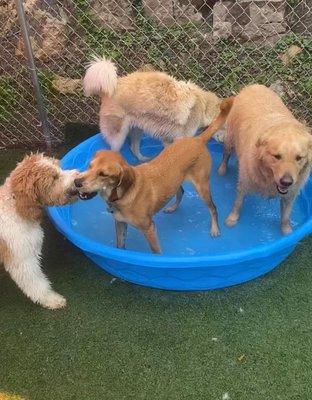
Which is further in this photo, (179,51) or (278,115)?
(179,51)

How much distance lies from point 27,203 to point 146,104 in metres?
1.85

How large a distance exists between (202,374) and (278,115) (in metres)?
2.08

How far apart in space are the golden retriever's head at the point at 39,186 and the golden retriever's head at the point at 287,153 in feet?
4.52

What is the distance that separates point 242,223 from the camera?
434 centimetres

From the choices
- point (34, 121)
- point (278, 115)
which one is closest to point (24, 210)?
point (278, 115)

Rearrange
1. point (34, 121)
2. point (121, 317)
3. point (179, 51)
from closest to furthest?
1. point (121, 317)
2. point (34, 121)
3. point (179, 51)

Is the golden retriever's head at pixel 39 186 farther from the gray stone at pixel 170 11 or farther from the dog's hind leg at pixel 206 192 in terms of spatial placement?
the gray stone at pixel 170 11

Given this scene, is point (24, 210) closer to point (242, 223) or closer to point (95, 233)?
point (95, 233)

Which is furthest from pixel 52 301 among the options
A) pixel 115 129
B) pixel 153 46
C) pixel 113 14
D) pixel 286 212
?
pixel 113 14

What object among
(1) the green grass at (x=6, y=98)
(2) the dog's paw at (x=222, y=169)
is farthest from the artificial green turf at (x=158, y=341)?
(1) the green grass at (x=6, y=98)

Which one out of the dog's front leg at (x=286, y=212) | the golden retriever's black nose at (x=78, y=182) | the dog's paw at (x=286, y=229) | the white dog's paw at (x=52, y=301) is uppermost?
the dog's front leg at (x=286, y=212)

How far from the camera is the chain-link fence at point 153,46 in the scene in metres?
5.90

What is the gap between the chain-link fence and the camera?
5.90m

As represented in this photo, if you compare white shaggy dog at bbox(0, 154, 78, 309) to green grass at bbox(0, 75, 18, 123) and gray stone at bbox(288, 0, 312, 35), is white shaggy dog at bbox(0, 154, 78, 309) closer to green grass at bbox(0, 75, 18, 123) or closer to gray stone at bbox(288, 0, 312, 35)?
green grass at bbox(0, 75, 18, 123)
